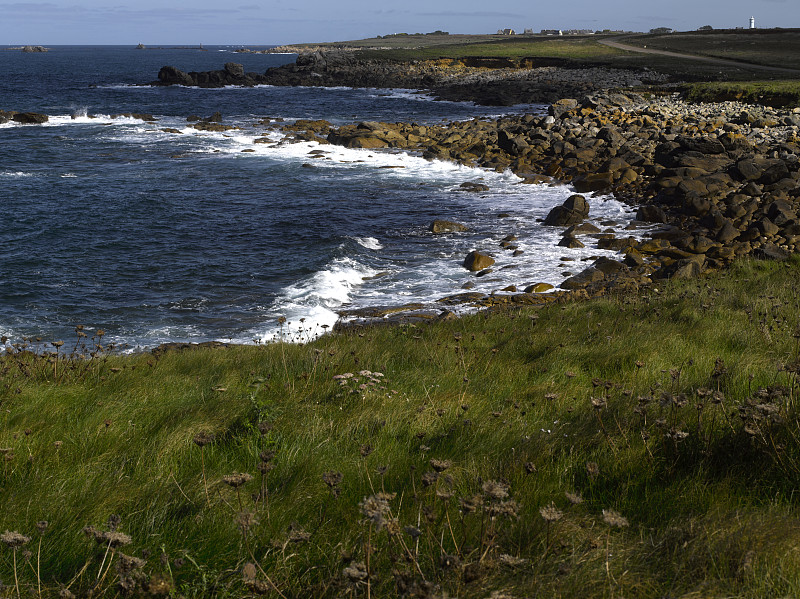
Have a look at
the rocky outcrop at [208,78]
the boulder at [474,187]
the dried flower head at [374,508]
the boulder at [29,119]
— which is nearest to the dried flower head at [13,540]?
the dried flower head at [374,508]

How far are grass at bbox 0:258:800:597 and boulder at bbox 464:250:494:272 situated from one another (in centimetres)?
1014

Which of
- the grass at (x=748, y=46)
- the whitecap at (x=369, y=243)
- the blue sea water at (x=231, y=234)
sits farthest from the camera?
the grass at (x=748, y=46)

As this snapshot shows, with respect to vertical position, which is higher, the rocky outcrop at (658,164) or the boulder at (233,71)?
the boulder at (233,71)

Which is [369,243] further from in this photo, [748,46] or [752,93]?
[748,46]

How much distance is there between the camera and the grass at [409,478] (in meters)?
2.43

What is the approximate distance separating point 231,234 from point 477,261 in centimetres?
876

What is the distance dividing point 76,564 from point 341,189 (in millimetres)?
25584

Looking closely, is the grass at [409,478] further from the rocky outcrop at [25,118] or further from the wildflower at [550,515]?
the rocky outcrop at [25,118]

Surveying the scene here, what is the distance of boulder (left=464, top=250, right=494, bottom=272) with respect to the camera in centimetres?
1692

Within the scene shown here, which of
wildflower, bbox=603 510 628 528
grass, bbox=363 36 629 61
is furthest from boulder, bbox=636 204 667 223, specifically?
grass, bbox=363 36 629 61

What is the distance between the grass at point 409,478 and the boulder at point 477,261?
10136 mm

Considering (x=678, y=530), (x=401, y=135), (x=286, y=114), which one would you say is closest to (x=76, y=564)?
(x=678, y=530)

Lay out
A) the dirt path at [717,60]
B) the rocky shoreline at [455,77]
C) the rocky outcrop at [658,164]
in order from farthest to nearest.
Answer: the rocky shoreline at [455,77] → the dirt path at [717,60] → the rocky outcrop at [658,164]

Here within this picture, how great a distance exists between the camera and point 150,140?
134 ft
